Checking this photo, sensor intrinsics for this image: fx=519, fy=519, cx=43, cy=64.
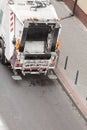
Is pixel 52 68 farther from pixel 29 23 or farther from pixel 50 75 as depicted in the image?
pixel 29 23

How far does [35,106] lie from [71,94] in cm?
167

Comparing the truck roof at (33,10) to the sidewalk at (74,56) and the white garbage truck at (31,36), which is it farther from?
the sidewalk at (74,56)

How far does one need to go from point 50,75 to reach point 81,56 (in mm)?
2438

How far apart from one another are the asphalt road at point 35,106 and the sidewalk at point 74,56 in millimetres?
398

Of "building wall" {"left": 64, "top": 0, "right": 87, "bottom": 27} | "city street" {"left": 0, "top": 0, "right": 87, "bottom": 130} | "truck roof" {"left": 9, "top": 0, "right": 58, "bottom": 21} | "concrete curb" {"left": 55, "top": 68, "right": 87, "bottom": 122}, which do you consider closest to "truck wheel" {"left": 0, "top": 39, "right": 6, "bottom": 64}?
"city street" {"left": 0, "top": 0, "right": 87, "bottom": 130}

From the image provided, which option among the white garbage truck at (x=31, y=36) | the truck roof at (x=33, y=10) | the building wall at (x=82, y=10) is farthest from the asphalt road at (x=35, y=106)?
the building wall at (x=82, y=10)

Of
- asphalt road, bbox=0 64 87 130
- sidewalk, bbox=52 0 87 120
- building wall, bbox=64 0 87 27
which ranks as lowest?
asphalt road, bbox=0 64 87 130

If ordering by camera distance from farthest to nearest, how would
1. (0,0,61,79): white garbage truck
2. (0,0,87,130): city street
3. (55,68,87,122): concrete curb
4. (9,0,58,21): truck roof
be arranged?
(9,0,58,21): truck roof
(0,0,61,79): white garbage truck
(55,68,87,122): concrete curb
(0,0,87,130): city street

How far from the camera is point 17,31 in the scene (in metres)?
19.8

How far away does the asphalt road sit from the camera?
58.1ft

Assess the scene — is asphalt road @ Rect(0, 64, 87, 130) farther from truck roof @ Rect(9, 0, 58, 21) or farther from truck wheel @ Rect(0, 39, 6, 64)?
truck roof @ Rect(9, 0, 58, 21)

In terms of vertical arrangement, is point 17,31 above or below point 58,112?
above

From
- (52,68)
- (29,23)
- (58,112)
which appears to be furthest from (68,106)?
(29,23)

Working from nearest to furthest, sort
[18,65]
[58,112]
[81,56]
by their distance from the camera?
[58,112]
[18,65]
[81,56]
